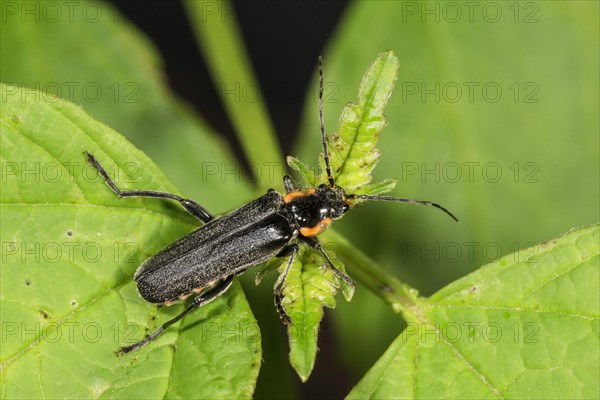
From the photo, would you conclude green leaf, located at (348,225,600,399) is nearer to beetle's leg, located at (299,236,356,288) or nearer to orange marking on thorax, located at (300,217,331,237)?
beetle's leg, located at (299,236,356,288)

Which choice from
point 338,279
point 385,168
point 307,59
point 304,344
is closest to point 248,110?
point 385,168

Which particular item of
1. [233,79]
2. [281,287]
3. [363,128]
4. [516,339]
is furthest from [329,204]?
[233,79]

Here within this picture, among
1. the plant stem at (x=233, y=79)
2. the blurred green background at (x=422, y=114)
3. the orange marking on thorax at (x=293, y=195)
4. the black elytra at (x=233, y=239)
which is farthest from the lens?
the blurred green background at (x=422, y=114)

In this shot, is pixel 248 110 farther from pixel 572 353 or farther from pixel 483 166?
pixel 572 353

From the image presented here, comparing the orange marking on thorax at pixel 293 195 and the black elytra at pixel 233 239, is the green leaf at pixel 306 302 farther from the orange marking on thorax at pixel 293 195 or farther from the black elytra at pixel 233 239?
the orange marking on thorax at pixel 293 195

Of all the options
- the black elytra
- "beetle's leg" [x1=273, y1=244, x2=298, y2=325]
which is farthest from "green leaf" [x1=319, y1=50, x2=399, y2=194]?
"beetle's leg" [x1=273, y1=244, x2=298, y2=325]

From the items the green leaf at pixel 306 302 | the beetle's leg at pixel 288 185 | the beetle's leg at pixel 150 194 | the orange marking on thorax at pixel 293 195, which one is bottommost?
the green leaf at pixel 306 302

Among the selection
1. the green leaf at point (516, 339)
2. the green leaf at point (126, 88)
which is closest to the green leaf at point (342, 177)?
the green leaf at point (516, 339)
